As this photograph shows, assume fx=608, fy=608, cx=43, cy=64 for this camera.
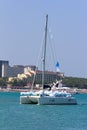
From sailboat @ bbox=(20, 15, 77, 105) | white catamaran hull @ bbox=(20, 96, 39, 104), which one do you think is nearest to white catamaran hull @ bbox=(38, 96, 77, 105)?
sailboat @ bbox=(20, 15, 77, 105)

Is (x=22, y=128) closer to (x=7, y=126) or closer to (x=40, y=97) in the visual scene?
(x=7, y=126)

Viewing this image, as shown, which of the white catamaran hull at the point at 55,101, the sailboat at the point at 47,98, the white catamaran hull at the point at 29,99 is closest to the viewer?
the white catamaran hull at the point at 55,101

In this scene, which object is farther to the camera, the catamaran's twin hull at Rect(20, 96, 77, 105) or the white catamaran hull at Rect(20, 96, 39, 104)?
the white catamaran hull at Rect(20, 96, 39, 104)

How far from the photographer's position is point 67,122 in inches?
1901

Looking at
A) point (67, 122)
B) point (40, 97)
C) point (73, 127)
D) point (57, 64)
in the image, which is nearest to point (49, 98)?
point (40, 97)

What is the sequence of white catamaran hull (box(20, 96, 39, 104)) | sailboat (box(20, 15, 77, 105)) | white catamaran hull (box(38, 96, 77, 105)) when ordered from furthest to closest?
white catamaran hull (box(20, 96, 39, 104)), sailboat (box(20, 15, 77, 105)), white catamaran hull (box(38, 96, 77, 105))

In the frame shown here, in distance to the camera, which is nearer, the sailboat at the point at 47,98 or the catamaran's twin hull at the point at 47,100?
the catamaran's twin hull at the point at 47,100

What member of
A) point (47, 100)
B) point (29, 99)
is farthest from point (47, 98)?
point (29, 99)

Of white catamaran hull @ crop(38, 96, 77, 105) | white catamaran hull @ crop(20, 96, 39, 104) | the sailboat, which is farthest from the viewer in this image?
white catamaran hull @ crop(20, 96, 39, 104)

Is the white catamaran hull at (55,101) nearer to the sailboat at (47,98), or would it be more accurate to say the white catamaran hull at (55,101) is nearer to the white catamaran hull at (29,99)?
the sailboat at (47,98)

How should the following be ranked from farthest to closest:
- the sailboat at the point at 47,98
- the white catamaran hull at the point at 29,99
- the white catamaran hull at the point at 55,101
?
the white catamaran hull at the point at 29,99, the sailboat at the point at 47,98, the white catamaran hull at the point at 55,101

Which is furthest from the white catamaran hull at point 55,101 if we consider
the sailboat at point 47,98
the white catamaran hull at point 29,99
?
the white catamaran hull at point 29,99

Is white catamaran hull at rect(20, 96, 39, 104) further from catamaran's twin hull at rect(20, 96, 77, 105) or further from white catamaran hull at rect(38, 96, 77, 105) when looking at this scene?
white catamaran hull at rect(38, 96, 77, 105)

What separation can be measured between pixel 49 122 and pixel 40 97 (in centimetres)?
2565
